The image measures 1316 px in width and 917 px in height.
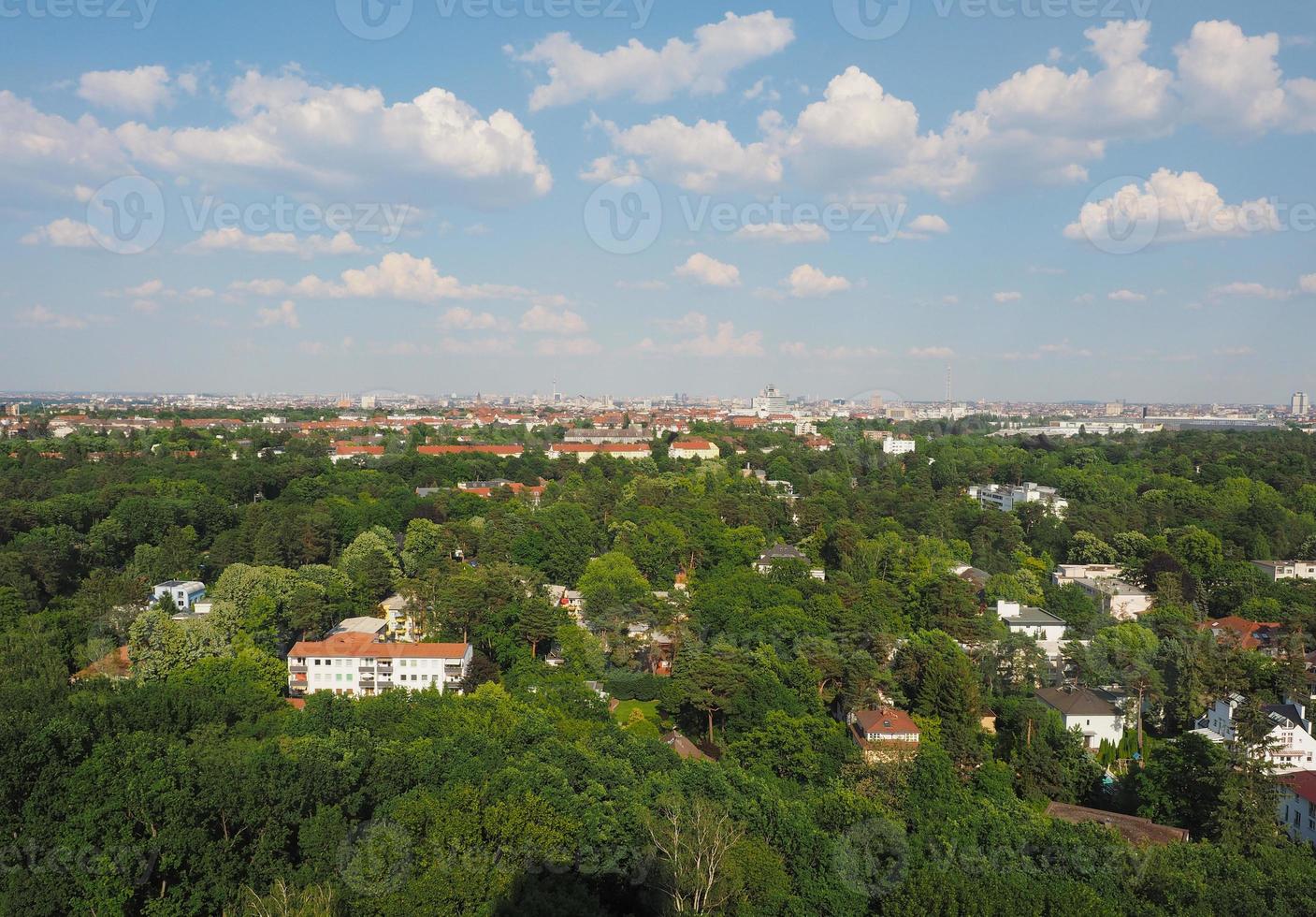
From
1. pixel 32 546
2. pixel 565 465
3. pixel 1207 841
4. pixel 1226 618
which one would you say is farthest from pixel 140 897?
pixel 565 465

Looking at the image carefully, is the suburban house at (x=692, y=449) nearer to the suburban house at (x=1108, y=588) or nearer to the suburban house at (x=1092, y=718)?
the suburban house at (x=1108, y=588)

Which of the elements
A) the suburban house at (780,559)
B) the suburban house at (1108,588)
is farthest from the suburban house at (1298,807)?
the suburban house at (780,559)

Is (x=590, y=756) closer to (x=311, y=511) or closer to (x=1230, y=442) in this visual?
(x=311, y=511)

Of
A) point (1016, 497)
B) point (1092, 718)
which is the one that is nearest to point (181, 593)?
point (1092, 718)

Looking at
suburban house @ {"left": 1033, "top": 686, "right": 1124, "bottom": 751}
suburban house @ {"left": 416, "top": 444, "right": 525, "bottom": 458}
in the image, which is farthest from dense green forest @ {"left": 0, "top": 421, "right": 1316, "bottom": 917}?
suburban house @ {"left": 416, "top": 444, "right": 525, "bottom": 458}

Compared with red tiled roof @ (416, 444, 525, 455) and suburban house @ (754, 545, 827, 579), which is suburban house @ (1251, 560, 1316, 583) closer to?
suburban house @ (754, 545, 827, 579)
